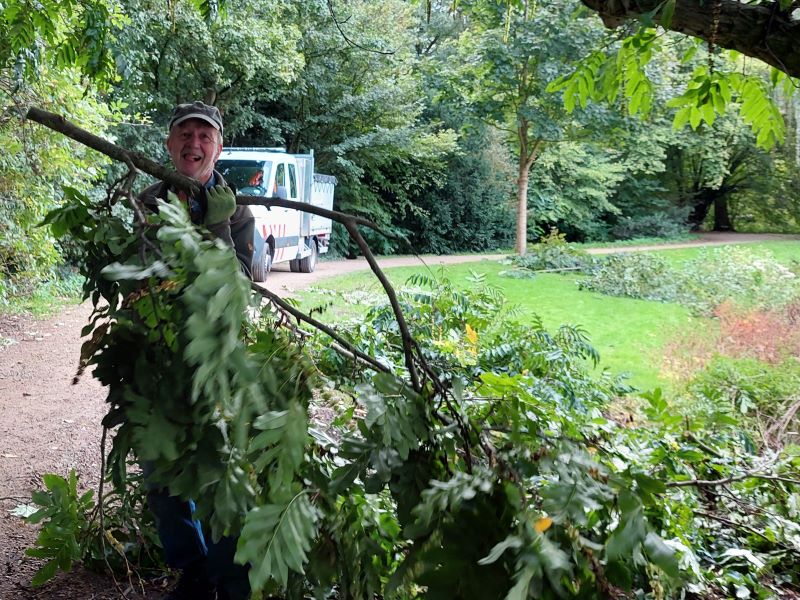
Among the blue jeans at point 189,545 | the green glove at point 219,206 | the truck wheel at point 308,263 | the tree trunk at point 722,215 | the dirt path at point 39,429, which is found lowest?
the dirt path at point 39,429

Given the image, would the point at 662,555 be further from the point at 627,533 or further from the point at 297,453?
the point at 297,453

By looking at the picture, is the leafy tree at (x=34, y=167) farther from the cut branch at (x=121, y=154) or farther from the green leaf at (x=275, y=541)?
the green leaf at (x=275, y=541)

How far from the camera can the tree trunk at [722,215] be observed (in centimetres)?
3494

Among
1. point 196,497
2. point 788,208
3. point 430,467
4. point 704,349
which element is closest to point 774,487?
point 430,467

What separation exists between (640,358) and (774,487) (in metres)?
5.84

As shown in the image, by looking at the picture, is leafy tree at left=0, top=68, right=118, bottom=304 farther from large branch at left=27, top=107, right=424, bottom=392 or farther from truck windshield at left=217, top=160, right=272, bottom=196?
large branch at left=27, top=107, right=424, bottom=392

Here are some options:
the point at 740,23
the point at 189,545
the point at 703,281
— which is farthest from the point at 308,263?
the point at 740,23

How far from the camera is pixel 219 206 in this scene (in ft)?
4.26

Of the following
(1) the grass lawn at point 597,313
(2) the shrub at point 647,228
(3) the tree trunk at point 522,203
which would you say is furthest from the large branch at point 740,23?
(2) the shrub at point 647,228

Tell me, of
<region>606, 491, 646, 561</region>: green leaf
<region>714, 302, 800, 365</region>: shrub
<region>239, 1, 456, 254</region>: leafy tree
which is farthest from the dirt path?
<region>239, 1, 456, 254</region>: leafy tree

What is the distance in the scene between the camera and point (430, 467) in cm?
137

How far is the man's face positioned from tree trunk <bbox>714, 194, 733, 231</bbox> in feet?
120

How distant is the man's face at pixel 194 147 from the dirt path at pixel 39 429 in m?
0.87

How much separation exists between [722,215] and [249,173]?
2924 centimetres
